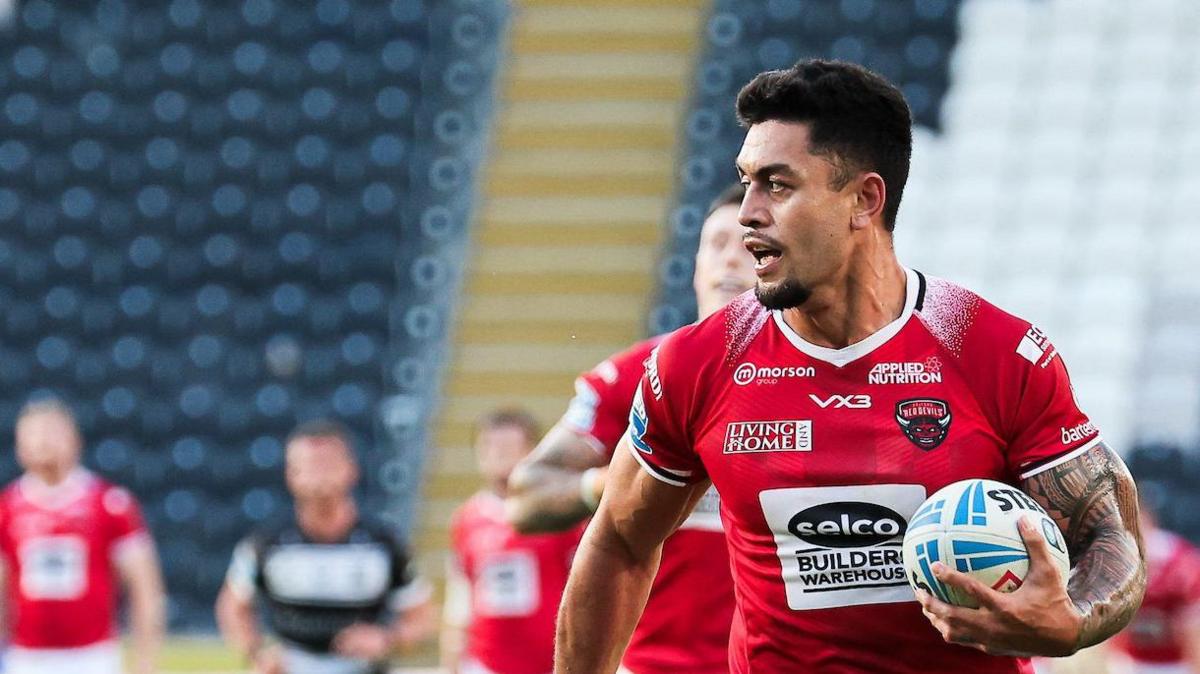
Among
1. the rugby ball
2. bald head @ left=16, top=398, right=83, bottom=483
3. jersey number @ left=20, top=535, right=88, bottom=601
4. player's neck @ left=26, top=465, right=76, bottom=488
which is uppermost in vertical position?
the rugby ball

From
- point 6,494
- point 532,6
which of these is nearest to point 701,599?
point 6,494

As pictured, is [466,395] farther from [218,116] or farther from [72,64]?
[72,64]

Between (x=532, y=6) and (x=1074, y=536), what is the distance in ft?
40.9

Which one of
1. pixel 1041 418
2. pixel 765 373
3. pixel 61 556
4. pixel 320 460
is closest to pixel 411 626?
pixel 320 460

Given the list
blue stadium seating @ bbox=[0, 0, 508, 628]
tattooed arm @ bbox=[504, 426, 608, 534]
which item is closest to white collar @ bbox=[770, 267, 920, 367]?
tattooed arm @ bbox=[504, 426, 608, 534]

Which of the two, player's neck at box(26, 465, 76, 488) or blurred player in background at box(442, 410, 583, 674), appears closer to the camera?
blurred player in background at box(442, 410, 583, 674)

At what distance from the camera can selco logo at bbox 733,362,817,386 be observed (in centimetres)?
341

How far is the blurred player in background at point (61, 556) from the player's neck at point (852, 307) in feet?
23.3

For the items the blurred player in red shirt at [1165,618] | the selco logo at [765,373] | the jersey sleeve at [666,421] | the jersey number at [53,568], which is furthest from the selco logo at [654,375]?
the jersey number at [53,568]

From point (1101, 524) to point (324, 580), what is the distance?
6.06 metres

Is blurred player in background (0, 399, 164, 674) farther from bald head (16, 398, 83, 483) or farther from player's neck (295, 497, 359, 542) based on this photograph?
player's neck (295, 497, 359, 542)

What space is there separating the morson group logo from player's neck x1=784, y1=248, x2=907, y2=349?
0.19m

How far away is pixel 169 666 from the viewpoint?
1164cm

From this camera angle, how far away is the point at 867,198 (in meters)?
3.43
